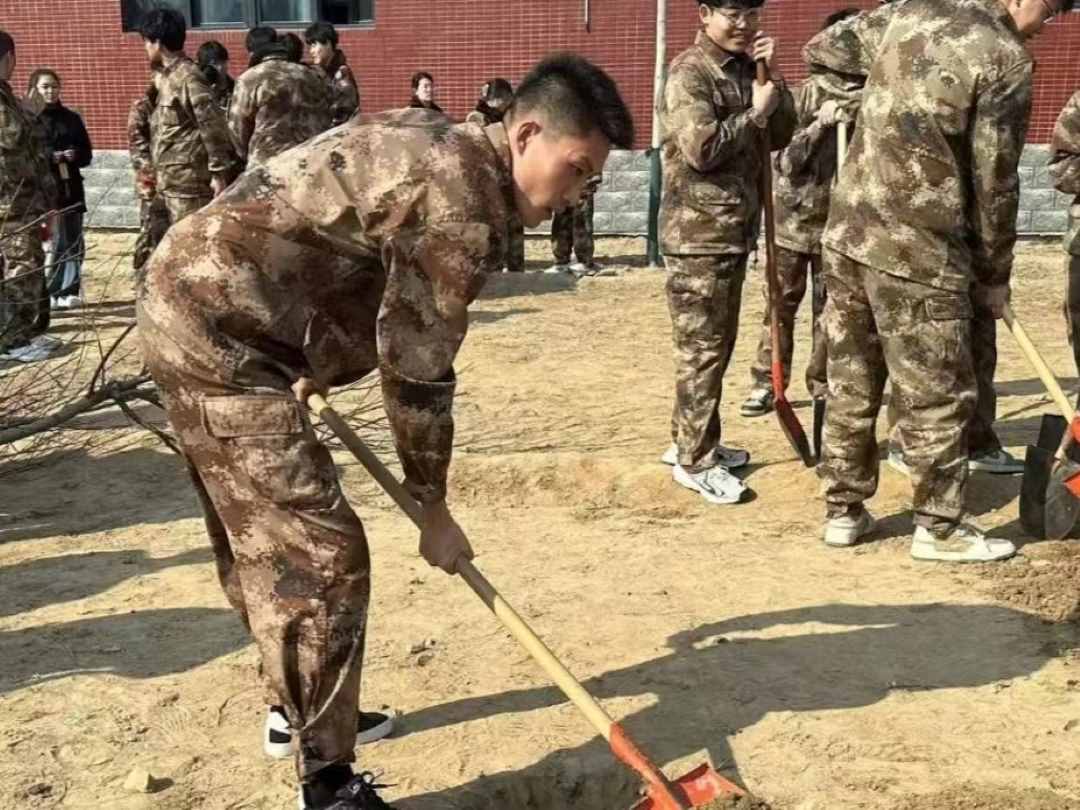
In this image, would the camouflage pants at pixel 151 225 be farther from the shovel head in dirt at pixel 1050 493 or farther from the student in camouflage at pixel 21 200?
the shovel head in dirt at pixel 1050 493

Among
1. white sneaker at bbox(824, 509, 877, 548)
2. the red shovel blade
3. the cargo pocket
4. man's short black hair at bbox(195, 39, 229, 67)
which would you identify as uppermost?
man's short black hair at bbox(195, 39, 229, 67)

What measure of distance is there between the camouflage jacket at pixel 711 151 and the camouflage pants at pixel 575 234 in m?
6.36

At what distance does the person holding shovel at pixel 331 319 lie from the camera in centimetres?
263

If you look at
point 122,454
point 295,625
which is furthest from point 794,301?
point 295,625

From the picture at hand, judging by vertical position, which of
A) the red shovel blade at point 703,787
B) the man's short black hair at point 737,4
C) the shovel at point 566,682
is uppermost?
the man's short black hair at point 737,4

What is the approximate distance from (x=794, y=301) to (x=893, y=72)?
7.65 feet

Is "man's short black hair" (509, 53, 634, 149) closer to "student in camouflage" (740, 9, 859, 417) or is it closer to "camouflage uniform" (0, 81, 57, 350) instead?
"student in camouflage" (740, 9, 859, 417)

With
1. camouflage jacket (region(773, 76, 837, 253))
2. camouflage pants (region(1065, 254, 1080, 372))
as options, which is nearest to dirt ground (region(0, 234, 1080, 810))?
camouflage pants (region(1065, 254, 1080, 372))

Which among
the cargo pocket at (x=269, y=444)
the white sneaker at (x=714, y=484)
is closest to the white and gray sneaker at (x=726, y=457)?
the white sneaker at (x=714, y=484)

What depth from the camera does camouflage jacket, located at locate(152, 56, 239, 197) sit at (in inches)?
348

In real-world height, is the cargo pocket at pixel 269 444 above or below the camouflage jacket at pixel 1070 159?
below

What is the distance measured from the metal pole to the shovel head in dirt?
23.1 feet

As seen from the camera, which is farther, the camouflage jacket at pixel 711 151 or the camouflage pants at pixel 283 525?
the camouflage jacket at pixel 711 151

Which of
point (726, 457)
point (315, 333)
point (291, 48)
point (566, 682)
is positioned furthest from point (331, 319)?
point (291, 48)
